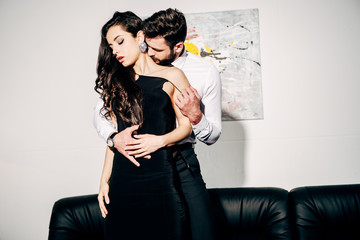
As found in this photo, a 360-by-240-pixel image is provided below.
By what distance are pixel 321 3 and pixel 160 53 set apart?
1704 mm

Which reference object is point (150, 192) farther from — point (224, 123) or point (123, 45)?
point (224, 123)

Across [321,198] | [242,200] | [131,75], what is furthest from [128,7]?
[321,198]

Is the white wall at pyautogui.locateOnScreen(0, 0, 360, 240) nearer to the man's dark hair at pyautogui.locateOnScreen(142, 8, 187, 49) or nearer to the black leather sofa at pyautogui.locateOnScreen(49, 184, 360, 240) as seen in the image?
the black leather sofa at pyautogui.locateOnScreen(49, 184, 360, 240)

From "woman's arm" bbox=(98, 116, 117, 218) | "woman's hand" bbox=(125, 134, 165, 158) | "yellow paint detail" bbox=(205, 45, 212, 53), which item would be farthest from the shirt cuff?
"yellow paint detail" bbox=(205, 45, 212, 53)

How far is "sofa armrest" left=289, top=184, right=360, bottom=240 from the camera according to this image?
1.87 m

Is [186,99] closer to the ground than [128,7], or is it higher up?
closer to the ground

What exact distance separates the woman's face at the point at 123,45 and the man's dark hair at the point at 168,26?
21 cm

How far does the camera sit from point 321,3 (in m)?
2.38

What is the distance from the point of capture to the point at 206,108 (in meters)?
1.69

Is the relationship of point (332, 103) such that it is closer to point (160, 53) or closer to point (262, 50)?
point (262, 50)

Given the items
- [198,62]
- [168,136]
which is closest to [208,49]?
[198,62]

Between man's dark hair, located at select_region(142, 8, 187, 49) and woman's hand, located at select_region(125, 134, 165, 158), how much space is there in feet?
2.04

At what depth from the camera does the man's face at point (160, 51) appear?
1.46 metres

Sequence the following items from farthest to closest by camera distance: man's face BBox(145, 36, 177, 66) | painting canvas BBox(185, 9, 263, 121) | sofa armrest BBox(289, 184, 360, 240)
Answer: painting canvas BBox(185, 9, 263, 121) → sofa armrest BBox(289, 184, 360, 240) → man's face BBox(145, 36, 177, 66)
